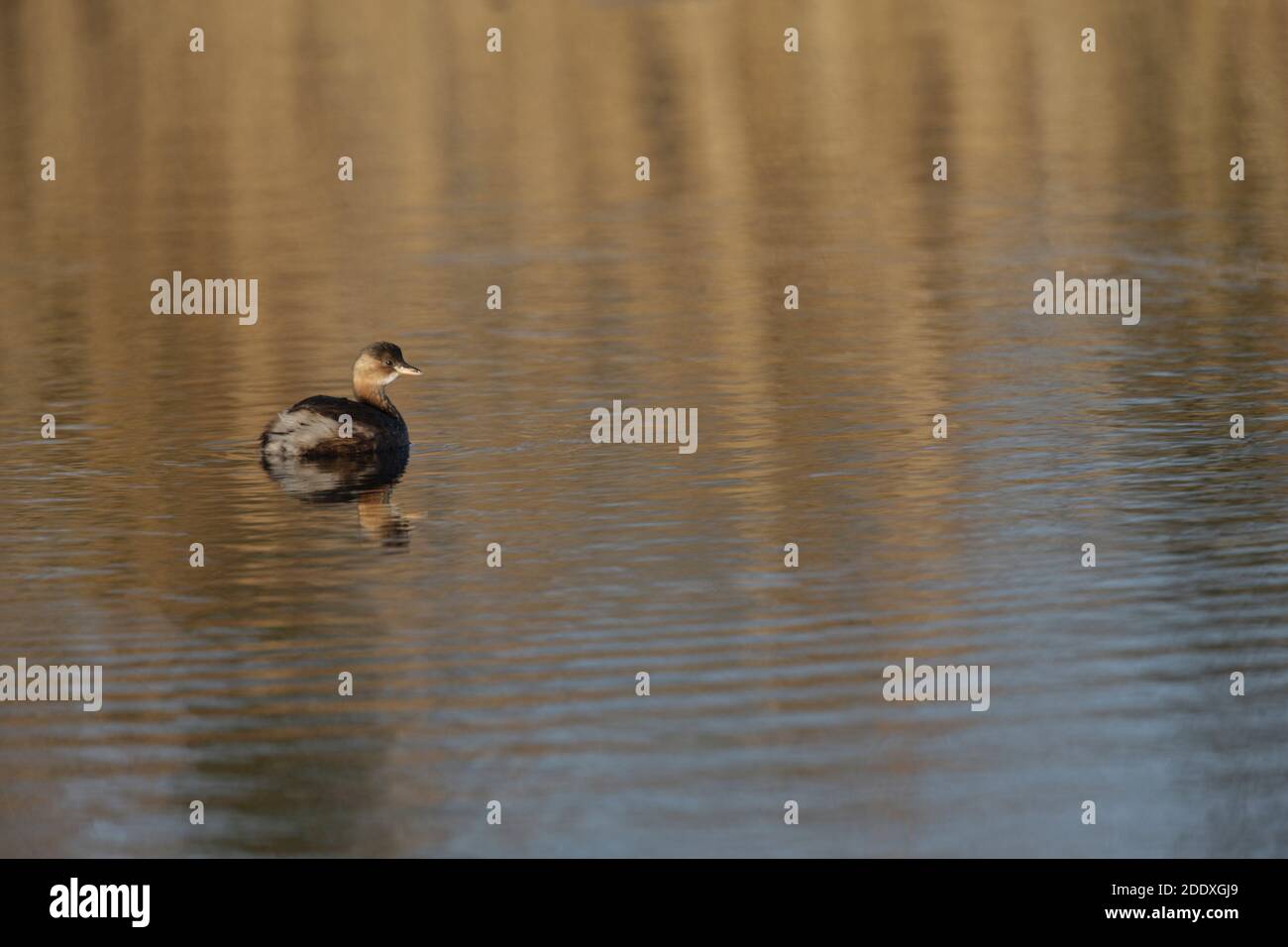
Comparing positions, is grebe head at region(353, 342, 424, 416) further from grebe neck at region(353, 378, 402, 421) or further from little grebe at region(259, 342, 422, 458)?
little grebe at region(259, 342, 422, 458)

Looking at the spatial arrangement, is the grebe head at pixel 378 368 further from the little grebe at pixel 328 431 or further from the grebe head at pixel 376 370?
the little grebe at pixel 328 431

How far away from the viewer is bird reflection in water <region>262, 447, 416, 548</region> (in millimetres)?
17203

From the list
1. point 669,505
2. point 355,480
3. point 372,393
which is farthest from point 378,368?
point 669,505

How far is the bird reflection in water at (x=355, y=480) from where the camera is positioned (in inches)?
677

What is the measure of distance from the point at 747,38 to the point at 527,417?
1357 inches

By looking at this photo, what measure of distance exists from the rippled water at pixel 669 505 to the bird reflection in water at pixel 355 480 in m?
0.07

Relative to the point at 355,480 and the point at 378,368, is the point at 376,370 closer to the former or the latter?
the point at 378,368

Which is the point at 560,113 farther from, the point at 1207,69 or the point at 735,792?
the point at 735,792

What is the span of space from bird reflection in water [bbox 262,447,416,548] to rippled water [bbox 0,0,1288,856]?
75mm

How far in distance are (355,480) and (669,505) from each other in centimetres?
285

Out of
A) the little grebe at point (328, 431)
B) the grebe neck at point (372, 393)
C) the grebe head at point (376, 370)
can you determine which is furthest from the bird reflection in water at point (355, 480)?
the grebe head at point (376, 370)

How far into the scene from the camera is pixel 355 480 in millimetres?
18516

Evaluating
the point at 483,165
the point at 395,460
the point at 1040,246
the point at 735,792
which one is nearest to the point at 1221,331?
the point at 1040,246

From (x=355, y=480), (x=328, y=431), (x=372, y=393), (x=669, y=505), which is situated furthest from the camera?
(x=372, y=393)
